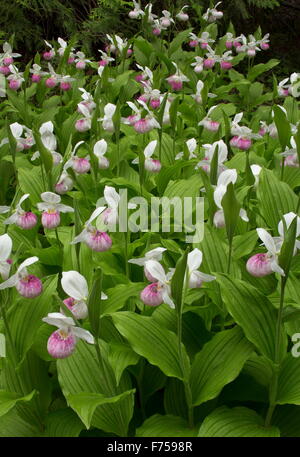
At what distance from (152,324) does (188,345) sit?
26cm

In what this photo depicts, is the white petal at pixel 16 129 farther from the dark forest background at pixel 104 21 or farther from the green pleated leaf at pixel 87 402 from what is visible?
the dark forest background at pixel 104 21

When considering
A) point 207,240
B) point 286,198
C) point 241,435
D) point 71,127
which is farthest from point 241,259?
point 71,127

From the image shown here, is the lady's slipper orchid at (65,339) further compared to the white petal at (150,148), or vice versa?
the white petal at (150,148)

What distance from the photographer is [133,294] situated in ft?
6.37

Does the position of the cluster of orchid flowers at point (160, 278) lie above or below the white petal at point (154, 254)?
below

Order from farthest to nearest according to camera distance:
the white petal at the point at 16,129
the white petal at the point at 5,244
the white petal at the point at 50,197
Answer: the white petal at the point at 16,129 < the white petal at the point at 50,197 < the white petal at the point at 5,244

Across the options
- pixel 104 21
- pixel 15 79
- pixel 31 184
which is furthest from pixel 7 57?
pixel 104 21

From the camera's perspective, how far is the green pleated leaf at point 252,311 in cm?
165

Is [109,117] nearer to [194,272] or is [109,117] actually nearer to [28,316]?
[28,316]

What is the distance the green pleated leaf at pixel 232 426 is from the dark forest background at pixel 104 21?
5.43 m

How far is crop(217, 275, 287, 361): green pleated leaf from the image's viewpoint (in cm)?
165

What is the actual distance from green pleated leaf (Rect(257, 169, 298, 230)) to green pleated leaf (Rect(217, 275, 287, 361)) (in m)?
0.82

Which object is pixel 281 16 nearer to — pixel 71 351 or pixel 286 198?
pixel 286 198

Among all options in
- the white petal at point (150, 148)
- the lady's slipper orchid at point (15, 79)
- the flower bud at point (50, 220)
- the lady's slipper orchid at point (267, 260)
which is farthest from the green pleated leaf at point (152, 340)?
the lady's slipper orchid at point (15, 79)
